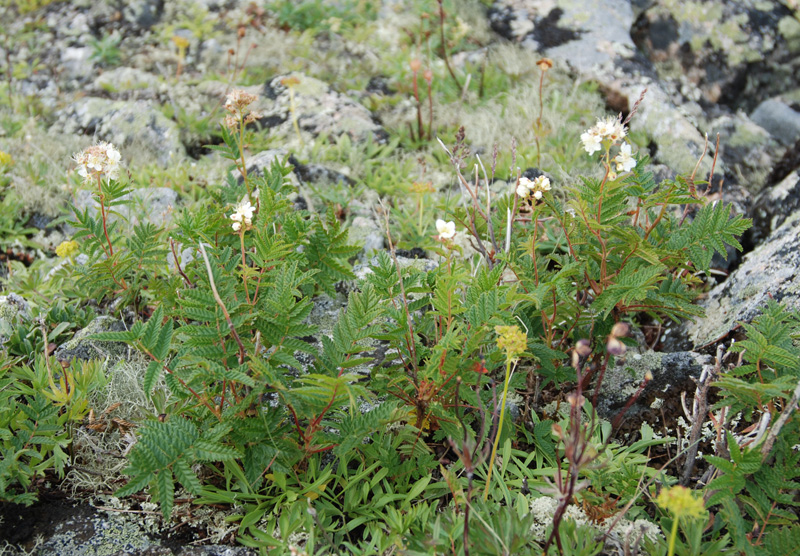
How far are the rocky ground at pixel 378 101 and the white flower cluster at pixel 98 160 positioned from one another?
2.32ft

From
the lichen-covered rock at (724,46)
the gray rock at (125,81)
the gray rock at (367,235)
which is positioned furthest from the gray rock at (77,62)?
the lichen-covered rock at (724,46)

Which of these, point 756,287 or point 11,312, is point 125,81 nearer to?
point 11,312

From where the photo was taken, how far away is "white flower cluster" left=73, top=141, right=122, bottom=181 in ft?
7.52

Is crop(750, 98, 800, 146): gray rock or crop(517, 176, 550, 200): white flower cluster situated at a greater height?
crop(517, 176, 550, 200): white flower cluster

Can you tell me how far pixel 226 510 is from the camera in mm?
1999

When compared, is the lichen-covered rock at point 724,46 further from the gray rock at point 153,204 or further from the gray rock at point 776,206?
the gray rock at point 153,204

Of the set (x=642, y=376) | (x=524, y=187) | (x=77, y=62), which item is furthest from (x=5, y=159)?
(x=642, y=376)

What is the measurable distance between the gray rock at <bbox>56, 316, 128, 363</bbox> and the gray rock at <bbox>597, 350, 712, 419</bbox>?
2.09 meters

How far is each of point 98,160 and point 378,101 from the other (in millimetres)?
2747

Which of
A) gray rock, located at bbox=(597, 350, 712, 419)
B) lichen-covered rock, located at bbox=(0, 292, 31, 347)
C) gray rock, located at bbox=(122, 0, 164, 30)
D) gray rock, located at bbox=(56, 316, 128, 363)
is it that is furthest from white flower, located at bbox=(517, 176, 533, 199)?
gray rock, located at bbox=(122, 0, 164, 30)

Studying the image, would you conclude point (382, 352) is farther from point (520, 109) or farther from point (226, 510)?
point (520, 109)

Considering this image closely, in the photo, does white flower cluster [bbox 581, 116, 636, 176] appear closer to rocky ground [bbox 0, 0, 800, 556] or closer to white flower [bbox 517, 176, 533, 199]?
white flower [bbox 517, 176, 533, 199]

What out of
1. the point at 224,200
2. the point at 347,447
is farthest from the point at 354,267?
the point at 347,447

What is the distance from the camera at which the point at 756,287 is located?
8.93ft
